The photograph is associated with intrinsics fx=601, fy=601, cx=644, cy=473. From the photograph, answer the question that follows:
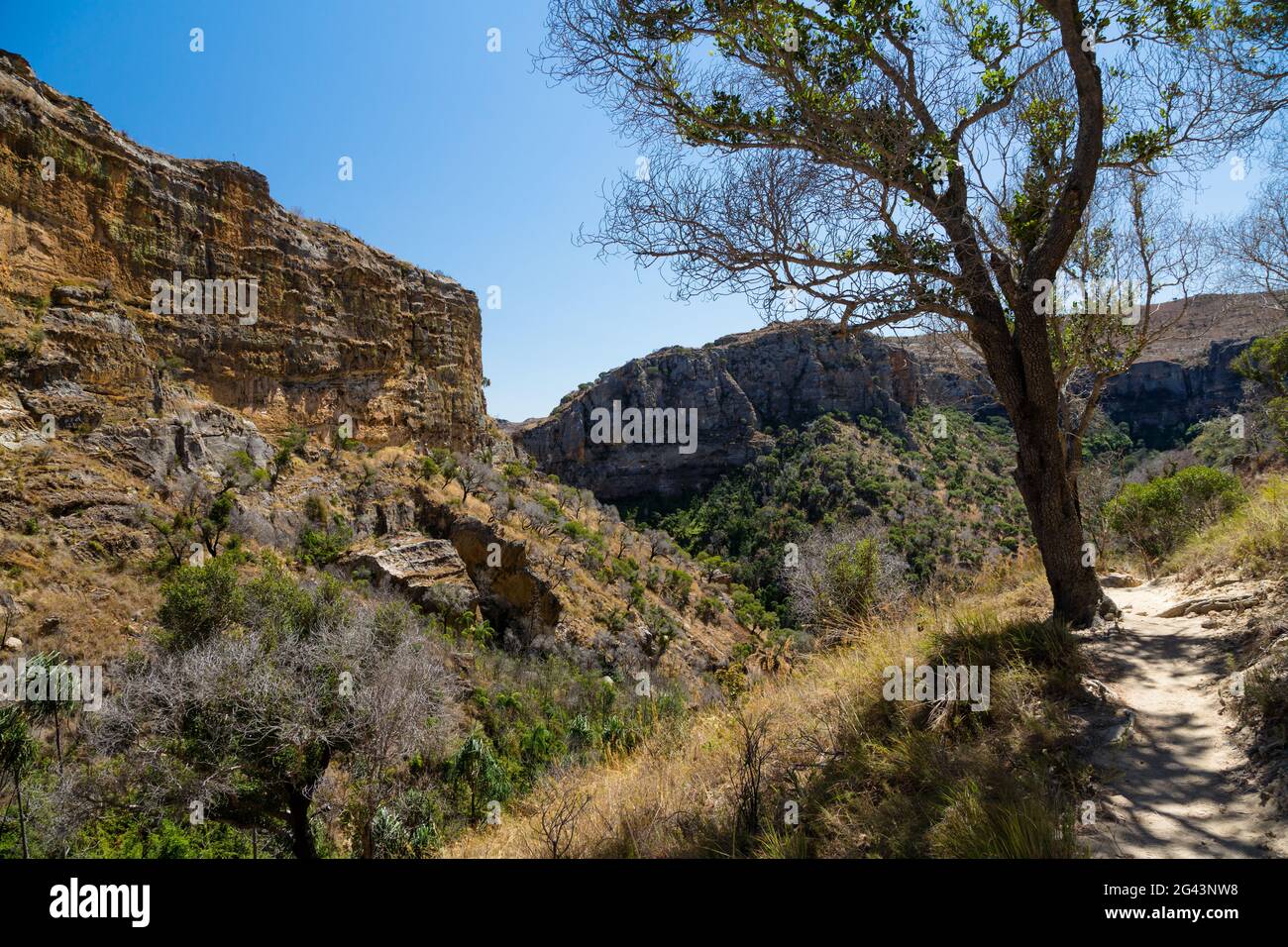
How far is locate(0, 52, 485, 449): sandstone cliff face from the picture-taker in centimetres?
1466

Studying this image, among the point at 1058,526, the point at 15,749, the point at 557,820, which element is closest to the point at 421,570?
the point at 15,749

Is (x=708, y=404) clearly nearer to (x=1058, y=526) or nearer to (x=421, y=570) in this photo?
(x=421, y=570)

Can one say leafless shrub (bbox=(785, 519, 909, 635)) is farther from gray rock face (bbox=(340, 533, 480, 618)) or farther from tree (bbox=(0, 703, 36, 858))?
gray rock face (bbox=(340, 533, 480, 618))

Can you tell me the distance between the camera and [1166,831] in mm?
2477

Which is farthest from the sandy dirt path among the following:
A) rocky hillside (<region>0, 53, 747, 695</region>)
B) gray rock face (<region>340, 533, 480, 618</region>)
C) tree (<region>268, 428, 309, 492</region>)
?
tree (<region>268, 428, 309, 492</region>)

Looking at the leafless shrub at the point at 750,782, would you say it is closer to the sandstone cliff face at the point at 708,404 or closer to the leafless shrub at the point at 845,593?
the leafless shrub at the point at 845,593

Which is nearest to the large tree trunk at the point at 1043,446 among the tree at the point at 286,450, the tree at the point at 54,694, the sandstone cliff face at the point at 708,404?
the tree at the point at 54,694

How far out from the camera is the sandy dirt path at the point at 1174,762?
239 centimetres

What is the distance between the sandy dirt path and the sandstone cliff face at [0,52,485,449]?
19.1 m

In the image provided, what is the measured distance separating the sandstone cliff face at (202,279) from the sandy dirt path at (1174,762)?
1908cm

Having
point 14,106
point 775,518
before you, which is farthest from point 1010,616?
point 775,518

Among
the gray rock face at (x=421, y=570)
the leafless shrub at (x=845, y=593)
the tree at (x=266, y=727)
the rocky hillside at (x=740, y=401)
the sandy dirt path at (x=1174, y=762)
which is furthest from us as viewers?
the rocky hillside at (x=740, y=401)

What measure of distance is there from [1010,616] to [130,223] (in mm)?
23163

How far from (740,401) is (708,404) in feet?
9.20
